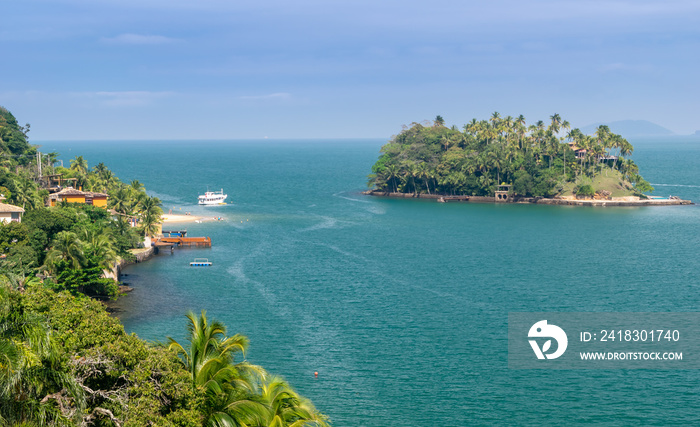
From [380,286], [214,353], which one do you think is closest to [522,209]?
[380,286]

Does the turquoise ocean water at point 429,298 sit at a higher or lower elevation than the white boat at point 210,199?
lower

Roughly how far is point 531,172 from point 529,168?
1223 millimetres

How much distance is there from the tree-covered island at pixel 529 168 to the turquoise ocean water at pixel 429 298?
25285 mm

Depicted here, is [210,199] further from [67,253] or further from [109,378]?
[109,378]

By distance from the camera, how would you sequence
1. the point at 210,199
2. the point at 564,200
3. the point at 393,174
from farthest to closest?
the point at 393,174 → the point at 210,199 → the point at 564,200

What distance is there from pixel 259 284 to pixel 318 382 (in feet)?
111

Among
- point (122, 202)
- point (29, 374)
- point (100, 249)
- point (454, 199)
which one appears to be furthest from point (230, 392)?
point (454, 199)

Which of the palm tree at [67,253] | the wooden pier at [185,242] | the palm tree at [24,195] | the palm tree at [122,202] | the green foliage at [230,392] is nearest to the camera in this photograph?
the green foliage at [230,392]

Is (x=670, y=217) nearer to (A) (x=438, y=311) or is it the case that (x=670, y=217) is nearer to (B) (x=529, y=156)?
(B) (x=529, y=156)

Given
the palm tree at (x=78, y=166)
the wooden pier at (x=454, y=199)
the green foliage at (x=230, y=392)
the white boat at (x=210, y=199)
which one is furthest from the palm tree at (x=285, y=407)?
the wooden pier at (x=454, y=199)

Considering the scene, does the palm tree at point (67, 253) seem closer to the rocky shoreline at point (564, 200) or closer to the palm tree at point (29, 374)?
the palm tree at point (29, 374)

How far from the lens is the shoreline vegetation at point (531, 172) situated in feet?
574

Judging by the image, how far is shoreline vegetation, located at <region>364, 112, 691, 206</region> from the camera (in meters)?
175

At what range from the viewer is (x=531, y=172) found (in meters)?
181
